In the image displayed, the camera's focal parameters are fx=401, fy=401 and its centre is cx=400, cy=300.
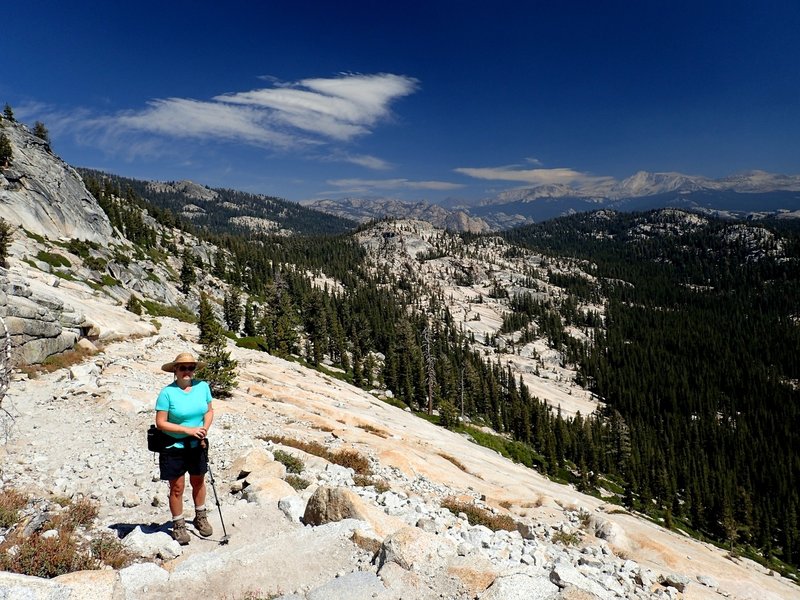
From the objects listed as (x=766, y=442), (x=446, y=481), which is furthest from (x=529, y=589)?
(x=766, y=442)

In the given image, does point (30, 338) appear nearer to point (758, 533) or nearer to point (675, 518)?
point (675, 518)

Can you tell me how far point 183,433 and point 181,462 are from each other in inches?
30.2

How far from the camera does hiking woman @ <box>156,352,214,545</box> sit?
8.24 meters

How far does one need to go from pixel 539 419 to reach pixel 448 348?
192 feet

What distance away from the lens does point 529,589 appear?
23.6 ft

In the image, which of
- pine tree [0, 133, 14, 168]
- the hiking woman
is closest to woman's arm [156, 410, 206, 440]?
the hiking woman

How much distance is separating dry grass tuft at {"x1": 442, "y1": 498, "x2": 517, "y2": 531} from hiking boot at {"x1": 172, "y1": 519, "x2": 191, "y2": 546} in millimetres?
8435

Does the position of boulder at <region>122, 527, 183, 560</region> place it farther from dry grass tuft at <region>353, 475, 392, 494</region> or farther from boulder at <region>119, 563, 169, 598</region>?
dry grass tuft at <region>353, 475, 392, 494</region>

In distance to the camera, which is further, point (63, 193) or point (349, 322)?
point (349, 322)

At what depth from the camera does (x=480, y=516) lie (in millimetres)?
13438

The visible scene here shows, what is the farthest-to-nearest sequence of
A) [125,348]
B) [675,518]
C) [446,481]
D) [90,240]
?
[90,240] → [675,518] → [125,348] → [446,481]

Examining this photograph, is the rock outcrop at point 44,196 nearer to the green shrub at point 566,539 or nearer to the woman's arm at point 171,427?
the woman's arm at point 171,427

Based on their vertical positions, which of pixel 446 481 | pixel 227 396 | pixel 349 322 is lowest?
pixel 349 322

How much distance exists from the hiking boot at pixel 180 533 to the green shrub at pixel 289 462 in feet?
19.9
